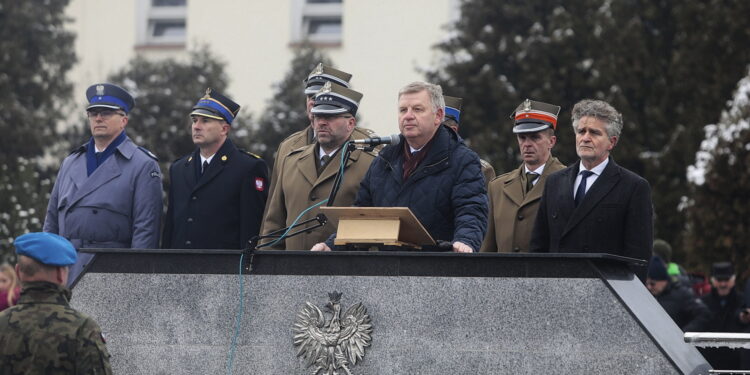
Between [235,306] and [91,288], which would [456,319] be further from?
[91,288]

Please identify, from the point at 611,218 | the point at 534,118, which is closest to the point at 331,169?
the point at 534,118

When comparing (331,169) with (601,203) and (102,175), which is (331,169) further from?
(601,203)

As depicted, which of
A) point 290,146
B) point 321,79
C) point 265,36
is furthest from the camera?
point 265,36

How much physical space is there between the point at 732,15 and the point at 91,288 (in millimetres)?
18246

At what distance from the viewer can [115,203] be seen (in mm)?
9938

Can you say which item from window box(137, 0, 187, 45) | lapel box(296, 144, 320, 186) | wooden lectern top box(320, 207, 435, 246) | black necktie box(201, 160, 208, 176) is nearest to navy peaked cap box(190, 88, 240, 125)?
black necktie box(201, 160, 208, 176)

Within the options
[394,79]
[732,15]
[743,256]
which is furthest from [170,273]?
[394,79]

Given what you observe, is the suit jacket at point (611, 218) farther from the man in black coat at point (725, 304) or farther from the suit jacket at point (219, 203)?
the man in black coat at point (725, 304)

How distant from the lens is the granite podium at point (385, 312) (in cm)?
719

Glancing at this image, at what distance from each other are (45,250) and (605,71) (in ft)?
71.7

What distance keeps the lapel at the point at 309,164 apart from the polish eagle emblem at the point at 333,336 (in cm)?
193

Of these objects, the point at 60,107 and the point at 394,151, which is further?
the point at 60,107

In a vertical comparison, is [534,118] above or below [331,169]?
above

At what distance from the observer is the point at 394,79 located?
34438mm
